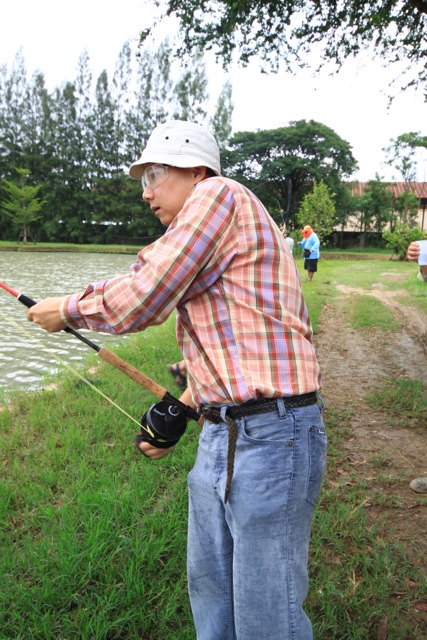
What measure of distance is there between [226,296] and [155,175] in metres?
0.47

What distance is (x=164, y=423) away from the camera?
187 centimetres

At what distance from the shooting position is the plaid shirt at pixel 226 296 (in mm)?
1420

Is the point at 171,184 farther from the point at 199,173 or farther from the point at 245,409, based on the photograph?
the point at 245,409

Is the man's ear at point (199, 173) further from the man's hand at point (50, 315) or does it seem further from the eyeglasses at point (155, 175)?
the man's hand at point (50, 315)

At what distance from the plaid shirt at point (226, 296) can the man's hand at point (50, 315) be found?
92 millimetres

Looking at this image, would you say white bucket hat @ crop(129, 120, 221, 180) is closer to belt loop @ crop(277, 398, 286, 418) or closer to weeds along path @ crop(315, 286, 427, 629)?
belt loop @ crop(277, 398, 286, 418)

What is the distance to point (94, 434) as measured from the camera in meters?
3.94

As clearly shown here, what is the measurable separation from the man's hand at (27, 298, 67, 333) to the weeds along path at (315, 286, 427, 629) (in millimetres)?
2053

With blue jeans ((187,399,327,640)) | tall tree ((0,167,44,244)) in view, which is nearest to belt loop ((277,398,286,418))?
blue jeans ((187,399,327,640))

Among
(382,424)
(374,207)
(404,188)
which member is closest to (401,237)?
(374,207)

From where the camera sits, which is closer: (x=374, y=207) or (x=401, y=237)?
(x=401, y=237)

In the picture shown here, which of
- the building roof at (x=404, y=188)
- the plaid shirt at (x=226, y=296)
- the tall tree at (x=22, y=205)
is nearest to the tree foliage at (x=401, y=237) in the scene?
the building roof at (x=404, y=188)

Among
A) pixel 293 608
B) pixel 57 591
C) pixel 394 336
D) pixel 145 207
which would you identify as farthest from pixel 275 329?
pixel 145 207

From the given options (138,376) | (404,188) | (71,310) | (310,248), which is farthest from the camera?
(404,188)
